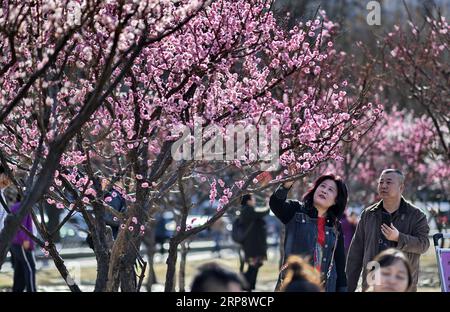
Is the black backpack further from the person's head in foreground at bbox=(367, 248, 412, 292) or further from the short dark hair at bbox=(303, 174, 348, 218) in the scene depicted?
the person's head in foreground at bbox=(367, 248, 412, 292)

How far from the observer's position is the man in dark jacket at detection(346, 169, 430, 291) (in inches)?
322

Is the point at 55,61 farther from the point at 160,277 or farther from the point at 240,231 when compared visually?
the point at 160,277

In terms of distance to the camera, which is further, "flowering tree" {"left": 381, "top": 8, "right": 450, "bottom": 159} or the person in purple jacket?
"flowering tree" {"left": 381, "top": 8, "right": 450, "bottom": 159}

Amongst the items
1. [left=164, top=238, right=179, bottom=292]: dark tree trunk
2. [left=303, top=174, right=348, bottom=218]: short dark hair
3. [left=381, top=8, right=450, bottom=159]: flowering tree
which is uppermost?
[left=381, top=8, right=450, bottom=159]: flowering tree

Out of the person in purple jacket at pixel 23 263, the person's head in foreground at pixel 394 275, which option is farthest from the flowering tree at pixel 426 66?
the person's head in foreground at pixel 394 275

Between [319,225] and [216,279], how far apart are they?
10.4ft

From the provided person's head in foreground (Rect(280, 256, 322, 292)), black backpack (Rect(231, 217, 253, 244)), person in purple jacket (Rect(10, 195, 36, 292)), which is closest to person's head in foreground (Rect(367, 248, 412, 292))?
person's head in foreground (Rect(280, 256, 322, 292))

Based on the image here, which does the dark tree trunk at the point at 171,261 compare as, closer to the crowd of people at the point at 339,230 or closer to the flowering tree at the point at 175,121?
the flowering tree at the point at 175,121

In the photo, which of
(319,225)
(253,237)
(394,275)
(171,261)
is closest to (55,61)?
(171,261)

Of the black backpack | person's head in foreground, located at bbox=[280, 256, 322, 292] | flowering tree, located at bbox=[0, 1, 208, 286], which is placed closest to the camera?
person's head in foreground, located at bbox=[280, 256, 322, 292]

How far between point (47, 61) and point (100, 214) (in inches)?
100

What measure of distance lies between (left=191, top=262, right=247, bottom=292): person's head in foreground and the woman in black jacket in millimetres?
2899
